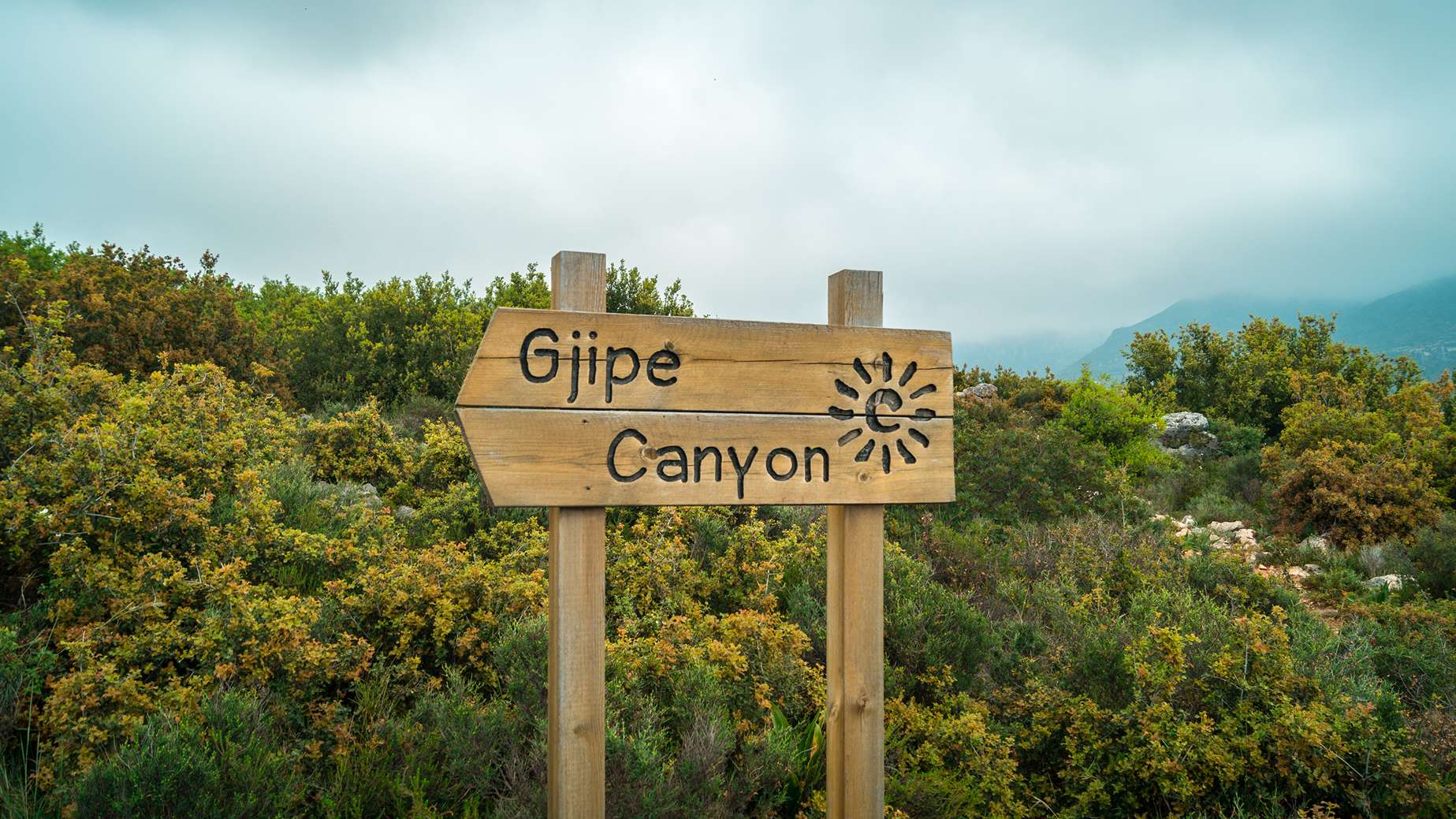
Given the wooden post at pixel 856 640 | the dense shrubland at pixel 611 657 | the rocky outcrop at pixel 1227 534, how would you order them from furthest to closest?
the rocky outcrop at pixel 1227 534, the dense shrubland at pixel 611 657, the wooden post at pixel 856 640

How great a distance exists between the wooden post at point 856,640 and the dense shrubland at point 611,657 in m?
0.42

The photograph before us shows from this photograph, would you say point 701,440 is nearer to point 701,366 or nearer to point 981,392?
point 701,366

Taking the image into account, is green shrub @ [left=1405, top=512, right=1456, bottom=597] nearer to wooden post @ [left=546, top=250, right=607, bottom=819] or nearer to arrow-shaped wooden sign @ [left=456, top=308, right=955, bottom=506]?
arrow-shaped wooden sign @ [left=456, top=308, right=955, bottom=506]

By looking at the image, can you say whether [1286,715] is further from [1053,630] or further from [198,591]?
[198,591]

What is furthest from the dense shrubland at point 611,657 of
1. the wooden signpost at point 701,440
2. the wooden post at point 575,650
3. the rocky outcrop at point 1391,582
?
the wooden signpost at point 701,440

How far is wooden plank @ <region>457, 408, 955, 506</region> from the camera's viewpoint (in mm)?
2176

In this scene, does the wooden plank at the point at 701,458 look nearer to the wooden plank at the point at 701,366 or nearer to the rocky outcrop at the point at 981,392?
the wooden plank at the point at 701,366

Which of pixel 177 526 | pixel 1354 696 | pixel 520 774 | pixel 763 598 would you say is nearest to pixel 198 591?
pixel 177 526

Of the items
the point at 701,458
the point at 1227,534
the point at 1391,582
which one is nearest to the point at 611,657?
the point at 701,458

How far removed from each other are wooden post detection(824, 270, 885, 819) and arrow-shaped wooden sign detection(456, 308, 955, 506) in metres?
0.12

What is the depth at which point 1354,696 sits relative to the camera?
11.7ft

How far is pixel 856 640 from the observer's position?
2557 mm

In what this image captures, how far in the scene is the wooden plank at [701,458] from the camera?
2176 mm

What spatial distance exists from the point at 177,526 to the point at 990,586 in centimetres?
497
